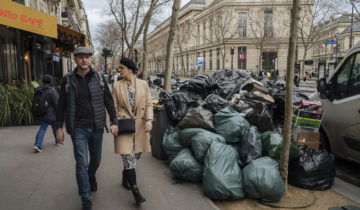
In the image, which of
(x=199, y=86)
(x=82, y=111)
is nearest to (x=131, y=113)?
(x=82, y=111)

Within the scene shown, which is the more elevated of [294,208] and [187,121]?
[187,121]

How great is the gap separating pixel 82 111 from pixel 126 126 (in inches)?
21.1

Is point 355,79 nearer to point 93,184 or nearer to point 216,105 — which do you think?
point 216,105

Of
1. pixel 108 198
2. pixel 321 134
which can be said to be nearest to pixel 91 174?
pixel 108 198

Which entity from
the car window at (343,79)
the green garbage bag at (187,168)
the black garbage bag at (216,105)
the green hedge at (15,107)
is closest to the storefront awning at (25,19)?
the green hedge at (15,107)

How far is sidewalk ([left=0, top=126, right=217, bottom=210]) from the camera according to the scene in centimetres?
360

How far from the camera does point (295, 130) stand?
487 cm

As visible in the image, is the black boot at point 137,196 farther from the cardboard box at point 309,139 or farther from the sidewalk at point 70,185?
the cardboard box at point 309,139

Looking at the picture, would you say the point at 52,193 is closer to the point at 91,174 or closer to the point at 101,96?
the point at 91,174

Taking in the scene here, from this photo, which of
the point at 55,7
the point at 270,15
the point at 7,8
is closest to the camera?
the point at 7,8

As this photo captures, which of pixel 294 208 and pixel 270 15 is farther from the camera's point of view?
pixel 270 15

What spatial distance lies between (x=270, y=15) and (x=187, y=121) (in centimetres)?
5121

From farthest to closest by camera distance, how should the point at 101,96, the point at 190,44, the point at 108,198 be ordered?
the point at 190,44 < the point at 108,198 < the point at 101,96

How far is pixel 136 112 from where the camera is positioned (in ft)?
12.2
